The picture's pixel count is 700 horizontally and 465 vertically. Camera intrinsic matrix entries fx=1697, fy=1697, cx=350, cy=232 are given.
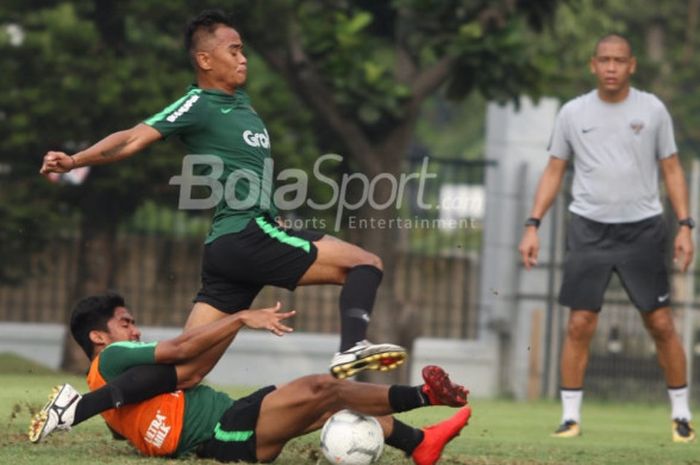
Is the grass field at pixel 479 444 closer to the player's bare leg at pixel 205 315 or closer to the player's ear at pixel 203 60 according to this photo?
the player's bare leg at pixel 205 315

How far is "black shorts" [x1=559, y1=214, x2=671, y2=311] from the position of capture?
10.1 meters

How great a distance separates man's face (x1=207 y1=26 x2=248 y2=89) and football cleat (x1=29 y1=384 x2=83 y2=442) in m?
1.76

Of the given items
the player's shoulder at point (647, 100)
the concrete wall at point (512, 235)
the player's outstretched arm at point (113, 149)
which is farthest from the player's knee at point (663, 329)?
the concrete wall at point (512, 235)

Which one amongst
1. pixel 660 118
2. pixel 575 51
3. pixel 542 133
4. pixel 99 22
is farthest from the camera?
pixel 575 51

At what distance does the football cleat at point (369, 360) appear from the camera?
7312mm

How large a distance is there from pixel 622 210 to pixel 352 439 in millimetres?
3167

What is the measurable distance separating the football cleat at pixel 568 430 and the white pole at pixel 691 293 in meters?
7.01

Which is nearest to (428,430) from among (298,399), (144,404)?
(298,399)

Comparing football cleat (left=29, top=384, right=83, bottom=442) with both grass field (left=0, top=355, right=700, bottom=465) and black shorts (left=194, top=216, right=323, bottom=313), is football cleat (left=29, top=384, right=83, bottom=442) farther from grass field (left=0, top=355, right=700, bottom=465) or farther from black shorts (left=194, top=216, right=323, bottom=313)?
black shorts (left=194, top=216, right=323, bottom=313)

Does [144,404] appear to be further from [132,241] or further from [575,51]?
[575,51]

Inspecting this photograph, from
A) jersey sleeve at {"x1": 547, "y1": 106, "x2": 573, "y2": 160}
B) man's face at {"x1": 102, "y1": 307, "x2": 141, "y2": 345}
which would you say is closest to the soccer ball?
man's face at {"x1": 102, "y1": 307, "x2": 141, "y2": 345}

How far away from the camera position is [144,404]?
25.6 feet

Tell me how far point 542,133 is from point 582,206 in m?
8.46

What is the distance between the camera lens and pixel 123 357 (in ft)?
25.9
